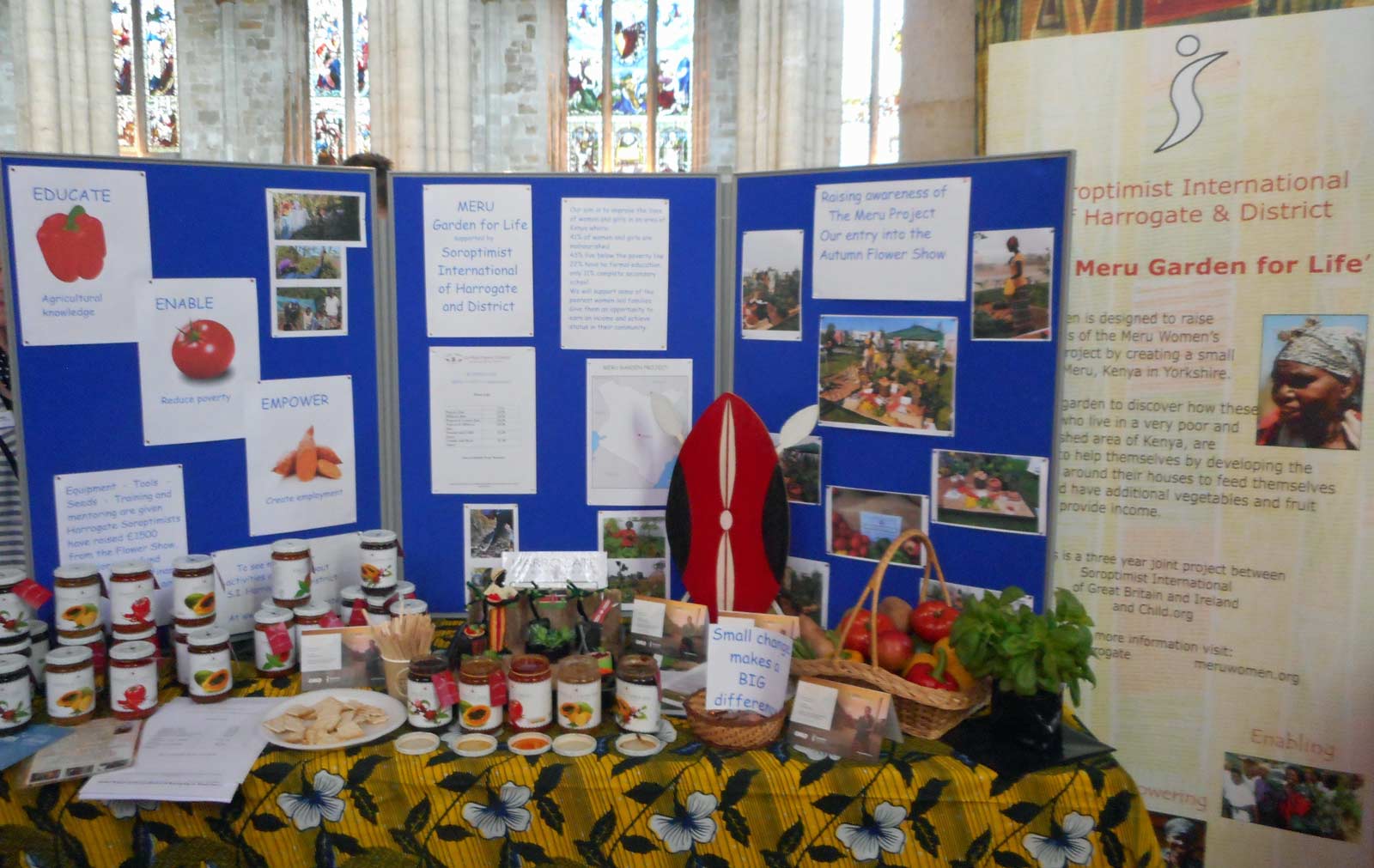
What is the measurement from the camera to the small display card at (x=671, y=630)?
1.90 m

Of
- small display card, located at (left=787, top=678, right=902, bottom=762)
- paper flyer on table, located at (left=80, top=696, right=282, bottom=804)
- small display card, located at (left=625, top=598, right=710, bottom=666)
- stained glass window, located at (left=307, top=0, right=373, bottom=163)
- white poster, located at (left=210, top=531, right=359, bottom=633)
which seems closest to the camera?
paper flyer on table, located at (left=80, top=696, right=282, bottom=804)

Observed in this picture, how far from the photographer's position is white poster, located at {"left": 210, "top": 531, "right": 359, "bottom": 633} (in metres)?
2.03

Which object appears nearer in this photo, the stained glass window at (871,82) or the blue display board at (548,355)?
the blue display board at (548,355)

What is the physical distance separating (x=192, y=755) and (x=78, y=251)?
967mm

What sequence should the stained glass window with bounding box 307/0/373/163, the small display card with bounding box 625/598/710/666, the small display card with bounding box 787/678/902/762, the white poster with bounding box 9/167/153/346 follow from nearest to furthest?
the small display card with bounding box 787/678/902/762 → the white poster with bounding box 9/167/153/346 → the small display card with bounding box 625/598/710/666 → the stained glass window with bounding box 307/0/373/163

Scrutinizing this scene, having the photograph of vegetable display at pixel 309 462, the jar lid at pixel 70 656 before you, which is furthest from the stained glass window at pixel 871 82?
the jar lid at pixel 70 656

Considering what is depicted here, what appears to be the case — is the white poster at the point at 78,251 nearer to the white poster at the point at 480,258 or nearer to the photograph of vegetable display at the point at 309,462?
the photograph of vegetable display at the point at 309,462

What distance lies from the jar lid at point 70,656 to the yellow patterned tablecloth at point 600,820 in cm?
22

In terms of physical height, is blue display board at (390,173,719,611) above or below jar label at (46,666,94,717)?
above

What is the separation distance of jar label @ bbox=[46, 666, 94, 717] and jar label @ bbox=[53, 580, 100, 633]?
0.09 metres

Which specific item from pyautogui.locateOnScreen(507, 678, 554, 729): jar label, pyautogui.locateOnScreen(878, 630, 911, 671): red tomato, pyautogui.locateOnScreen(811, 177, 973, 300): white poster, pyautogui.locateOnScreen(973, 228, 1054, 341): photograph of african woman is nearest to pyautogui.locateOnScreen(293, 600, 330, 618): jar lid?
pyautogui.locateOnScreen(507, 678, 554, 729): jar label

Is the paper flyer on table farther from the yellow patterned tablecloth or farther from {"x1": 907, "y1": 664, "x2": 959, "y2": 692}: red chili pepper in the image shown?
{"x1": 907, "y1": 664, "x2": 959, "y2": 692}: red chili pepper

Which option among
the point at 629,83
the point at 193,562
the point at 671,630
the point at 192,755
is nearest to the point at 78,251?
the point at 193,562

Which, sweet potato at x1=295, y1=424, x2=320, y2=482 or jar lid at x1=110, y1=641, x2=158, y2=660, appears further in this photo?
sweet potato at x1=295, y1=424, x2=320, y2=482
